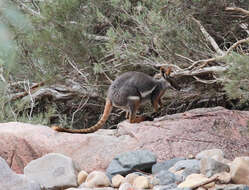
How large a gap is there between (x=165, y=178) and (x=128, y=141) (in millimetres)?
1098

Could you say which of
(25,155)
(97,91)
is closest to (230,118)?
(25,155)

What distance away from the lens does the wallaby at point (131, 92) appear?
18.1 feet

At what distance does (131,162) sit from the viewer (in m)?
4.39

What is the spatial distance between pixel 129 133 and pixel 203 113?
1.10m

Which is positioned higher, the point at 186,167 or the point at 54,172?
the point at 186,167

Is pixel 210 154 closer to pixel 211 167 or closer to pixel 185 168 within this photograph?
pixel 185 168

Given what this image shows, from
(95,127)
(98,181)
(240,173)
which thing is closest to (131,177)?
(98,181)

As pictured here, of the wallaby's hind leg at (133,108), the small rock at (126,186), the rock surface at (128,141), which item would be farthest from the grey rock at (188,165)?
the wallaby's hind leg at (133,108)

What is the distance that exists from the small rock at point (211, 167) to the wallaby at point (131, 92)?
1.74 m

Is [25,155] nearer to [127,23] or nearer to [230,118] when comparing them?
[230,118]

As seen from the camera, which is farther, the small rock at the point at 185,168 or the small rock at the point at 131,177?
the small rock at the point at 131,177

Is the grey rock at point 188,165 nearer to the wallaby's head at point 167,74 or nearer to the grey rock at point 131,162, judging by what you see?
the grey rock at point 131,162

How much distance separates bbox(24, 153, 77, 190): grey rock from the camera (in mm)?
4320

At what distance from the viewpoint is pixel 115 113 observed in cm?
836
